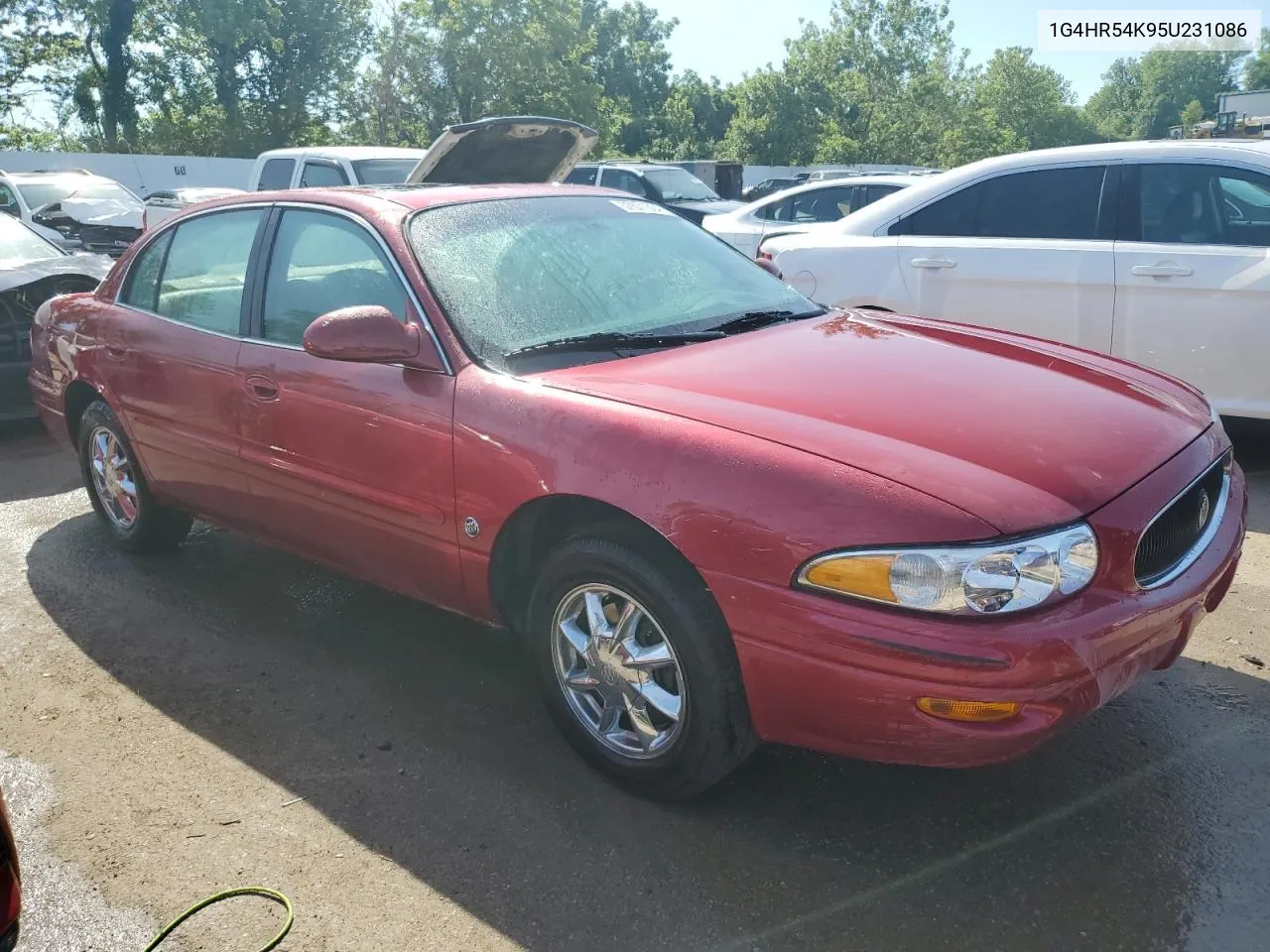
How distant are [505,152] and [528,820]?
11.6 feet

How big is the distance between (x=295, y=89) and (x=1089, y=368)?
44.0 metres

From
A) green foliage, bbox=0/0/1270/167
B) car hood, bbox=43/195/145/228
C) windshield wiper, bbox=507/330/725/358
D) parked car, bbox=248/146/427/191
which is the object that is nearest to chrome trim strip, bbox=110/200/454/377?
windshield wiper, bbox=507/330/725/358

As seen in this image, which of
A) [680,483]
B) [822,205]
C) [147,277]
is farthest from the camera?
[822,205]

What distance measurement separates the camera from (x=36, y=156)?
26812 mm

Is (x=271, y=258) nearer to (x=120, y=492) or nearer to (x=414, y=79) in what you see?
(x=120, y=492)

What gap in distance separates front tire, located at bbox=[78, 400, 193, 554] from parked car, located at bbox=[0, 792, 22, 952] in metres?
2.75

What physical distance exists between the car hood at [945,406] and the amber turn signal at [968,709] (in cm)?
37

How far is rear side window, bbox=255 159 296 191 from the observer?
11055mm

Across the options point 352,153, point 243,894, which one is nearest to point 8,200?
point 352,153

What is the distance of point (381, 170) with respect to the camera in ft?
34.4

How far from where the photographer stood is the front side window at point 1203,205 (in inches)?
204

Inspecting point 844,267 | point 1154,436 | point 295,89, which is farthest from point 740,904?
point 295,89

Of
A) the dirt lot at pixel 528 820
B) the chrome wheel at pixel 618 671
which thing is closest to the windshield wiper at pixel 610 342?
the chrome wheel at pixel 618 671

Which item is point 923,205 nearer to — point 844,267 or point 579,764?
point 844,267
